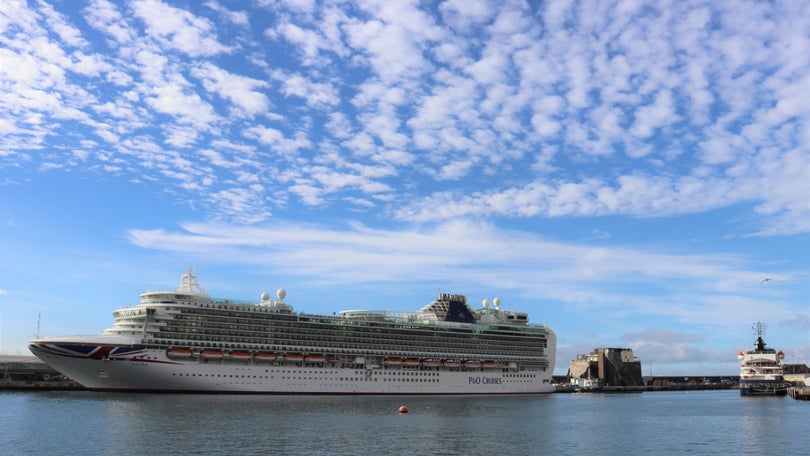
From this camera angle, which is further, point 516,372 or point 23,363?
point 23,363

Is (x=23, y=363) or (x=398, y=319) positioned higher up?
(x=398, y=319)

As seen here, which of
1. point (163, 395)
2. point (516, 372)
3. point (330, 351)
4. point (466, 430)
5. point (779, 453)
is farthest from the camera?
point (516, 372)

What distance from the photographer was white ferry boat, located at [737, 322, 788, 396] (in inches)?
4518

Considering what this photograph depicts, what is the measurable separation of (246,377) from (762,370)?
87969 mm

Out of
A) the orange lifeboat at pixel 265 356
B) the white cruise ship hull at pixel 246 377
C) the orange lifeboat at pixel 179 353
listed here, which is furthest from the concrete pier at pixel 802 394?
the orange lifeboat at pixel 179 353

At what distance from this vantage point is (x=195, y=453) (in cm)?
4119

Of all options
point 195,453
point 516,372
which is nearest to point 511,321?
point 516,372

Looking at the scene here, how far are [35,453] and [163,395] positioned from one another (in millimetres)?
48076

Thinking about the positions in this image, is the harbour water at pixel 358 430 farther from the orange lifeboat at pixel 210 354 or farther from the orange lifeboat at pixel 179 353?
the orange lifeboat at pixel 210 354

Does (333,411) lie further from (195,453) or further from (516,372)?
(516,372)

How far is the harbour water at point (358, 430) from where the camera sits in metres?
45.1

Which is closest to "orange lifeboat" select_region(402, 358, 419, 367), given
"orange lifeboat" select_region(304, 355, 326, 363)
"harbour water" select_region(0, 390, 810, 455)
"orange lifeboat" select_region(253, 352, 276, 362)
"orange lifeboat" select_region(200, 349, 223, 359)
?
"orange lifeboat" select_region(304, 355, 326, 363)

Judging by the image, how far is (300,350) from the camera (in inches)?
4048

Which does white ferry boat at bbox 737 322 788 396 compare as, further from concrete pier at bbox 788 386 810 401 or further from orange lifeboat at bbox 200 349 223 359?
orange lifeboat at bbox 200 349 223 359
